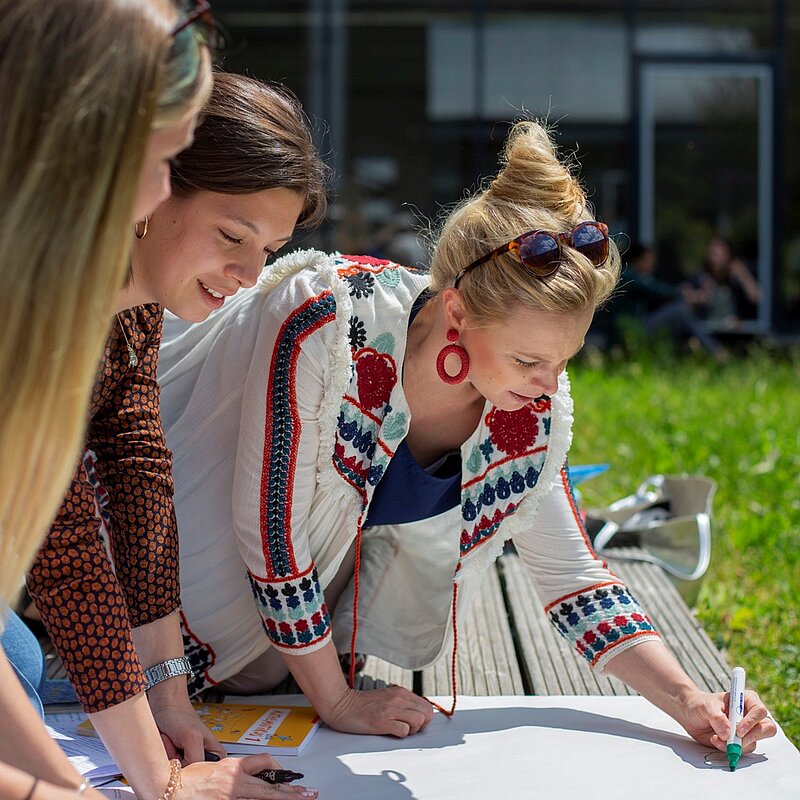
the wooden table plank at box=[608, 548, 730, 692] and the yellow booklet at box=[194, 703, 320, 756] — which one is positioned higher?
the wooden table plank at box=[608, 548, 730, 692]

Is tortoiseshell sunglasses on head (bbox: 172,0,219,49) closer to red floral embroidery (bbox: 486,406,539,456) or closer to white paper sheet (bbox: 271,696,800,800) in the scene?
red floral embroidery (bbox: 486,406,539,456)

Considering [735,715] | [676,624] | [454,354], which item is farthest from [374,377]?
[676,624]

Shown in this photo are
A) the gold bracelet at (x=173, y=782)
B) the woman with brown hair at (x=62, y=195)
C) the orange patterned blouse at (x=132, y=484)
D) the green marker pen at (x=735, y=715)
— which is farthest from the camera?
the green marker pen at (x=735, y=715)

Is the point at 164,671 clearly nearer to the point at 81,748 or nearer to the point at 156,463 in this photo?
the point at 81,748

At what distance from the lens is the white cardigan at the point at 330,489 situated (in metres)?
2.06

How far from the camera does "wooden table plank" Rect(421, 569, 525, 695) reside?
236cm

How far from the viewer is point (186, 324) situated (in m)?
2.47

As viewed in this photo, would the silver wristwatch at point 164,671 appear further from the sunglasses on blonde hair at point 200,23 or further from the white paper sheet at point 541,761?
the sunglasses on blonde hair at point 200,23

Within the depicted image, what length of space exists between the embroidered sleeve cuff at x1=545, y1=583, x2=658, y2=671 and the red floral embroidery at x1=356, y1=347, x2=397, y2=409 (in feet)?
1.70

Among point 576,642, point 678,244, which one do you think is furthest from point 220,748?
point 678,244

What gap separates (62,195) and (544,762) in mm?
1278

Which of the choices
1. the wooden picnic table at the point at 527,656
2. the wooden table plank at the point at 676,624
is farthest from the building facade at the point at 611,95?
the wooden picnic table at the point at 527,656

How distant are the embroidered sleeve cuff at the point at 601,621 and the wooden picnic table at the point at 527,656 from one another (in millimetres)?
184

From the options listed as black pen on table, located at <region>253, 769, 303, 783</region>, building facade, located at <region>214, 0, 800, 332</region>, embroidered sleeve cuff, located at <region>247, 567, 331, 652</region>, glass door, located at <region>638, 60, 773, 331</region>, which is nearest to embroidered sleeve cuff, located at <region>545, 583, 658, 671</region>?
embroidered sleeve cuff, located at <region>247, 567, 331, 652</region>
